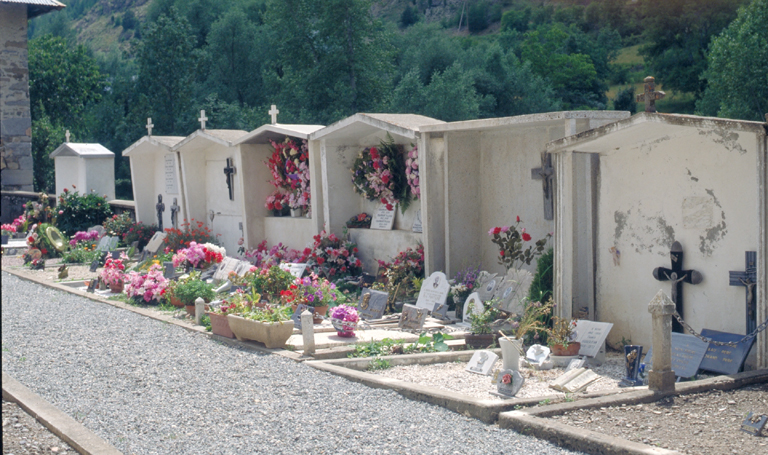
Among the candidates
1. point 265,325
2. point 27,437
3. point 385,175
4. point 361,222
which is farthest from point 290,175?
point 27,437

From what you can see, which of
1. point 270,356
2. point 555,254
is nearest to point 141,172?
point 270,356

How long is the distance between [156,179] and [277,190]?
469 centimetres

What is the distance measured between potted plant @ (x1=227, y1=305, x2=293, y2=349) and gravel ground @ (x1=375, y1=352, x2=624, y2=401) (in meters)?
1.17

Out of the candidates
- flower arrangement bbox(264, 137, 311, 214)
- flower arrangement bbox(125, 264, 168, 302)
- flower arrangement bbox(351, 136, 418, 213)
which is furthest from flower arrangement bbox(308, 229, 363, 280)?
flower arrangement bbox(125, 264, 168, 302)

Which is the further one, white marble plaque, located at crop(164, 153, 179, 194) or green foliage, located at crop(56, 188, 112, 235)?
green foliage, located at crop(56, 188, 112, 235)

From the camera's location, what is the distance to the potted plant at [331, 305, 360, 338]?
6980 mm

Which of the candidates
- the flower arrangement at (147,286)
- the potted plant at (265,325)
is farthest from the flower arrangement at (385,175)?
the potted plant at (265,325)

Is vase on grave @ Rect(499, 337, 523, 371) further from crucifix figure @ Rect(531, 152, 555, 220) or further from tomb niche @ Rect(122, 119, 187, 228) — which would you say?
tomb niche @ Rect(122, 119, 187, 228)

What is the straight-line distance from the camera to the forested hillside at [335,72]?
29.5 meters

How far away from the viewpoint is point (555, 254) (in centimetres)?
662

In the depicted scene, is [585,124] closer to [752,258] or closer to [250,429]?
[752,258]

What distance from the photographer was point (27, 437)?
14.5 feet

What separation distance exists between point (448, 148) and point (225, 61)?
1286 inches

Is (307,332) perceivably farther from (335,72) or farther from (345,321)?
(335,72)
